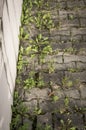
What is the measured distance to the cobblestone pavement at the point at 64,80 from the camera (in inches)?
129

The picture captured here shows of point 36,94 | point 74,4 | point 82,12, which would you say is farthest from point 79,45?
point 74,4

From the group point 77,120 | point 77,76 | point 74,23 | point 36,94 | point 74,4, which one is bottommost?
point 77,120

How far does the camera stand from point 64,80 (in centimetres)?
378

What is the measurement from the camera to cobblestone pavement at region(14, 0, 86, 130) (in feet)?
10.7

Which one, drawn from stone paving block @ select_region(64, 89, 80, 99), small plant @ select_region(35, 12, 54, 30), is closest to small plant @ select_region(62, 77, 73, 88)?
stone paving block @ select_region(64, 89, 80, 99)

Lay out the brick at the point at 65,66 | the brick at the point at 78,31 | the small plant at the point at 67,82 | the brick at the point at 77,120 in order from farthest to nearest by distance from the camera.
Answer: the brick at the point at 78,31
the brick at the point at 65,66
the small plant at the point at 67,82
the brick at the point at 77,120

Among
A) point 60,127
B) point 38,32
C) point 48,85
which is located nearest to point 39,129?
point 60,127

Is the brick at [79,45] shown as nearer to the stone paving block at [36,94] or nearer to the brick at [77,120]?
the stone paving block at [36,94]

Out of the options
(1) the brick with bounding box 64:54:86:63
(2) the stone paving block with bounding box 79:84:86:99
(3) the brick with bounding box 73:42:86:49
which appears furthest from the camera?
(3) the brick with bounding box 73:42:86:49

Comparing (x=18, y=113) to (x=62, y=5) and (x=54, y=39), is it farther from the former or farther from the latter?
(x=62, y=5)

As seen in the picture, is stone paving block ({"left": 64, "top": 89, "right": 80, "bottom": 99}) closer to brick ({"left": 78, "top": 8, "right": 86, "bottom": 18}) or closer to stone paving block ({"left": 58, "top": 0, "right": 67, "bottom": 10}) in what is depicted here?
brick ({"left": 78, "top": 8, "right": 86, "bottom": 18})

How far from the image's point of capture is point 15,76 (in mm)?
3818

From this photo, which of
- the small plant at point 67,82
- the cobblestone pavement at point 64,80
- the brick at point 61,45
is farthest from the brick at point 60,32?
the small plant at point 67,82

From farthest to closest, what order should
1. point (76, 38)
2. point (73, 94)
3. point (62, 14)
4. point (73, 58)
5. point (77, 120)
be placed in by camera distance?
point (62, 14) < point (76, 38) < point (73, 58) < point (73, 94) < point (77, 120)
